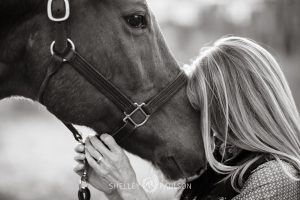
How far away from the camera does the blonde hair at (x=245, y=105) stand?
122 inches

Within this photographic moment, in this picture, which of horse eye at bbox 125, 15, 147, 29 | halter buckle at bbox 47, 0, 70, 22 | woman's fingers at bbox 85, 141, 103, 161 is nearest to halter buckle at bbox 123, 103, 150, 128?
woman's fingers at bbox 85, 141, 103, 161

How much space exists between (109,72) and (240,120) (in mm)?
818

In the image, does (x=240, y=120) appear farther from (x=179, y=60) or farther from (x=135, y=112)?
(x=179, y=60)

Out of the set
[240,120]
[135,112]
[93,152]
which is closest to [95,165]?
[93,152]

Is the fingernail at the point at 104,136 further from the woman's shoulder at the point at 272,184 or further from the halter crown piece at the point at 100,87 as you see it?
the woman's shoulder at the point at 272,184

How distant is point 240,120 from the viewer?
3.14m

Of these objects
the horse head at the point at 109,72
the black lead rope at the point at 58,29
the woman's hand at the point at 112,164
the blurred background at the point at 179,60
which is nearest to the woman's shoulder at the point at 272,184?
the horse head at the point at 109,72

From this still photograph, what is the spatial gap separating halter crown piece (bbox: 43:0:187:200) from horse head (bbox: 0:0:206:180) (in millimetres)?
30

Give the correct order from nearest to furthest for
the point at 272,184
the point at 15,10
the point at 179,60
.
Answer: the point at 272,184 → the point at 15,10 → the point at 179,60

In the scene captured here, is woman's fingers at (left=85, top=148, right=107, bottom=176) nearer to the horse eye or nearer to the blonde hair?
the blonde hair

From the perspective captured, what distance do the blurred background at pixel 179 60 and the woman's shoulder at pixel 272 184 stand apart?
4.28 meters

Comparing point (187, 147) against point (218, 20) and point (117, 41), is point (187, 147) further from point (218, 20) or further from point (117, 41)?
point (218, 20)

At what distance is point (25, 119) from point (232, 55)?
11.8m

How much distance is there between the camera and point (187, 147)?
3.18 metres
